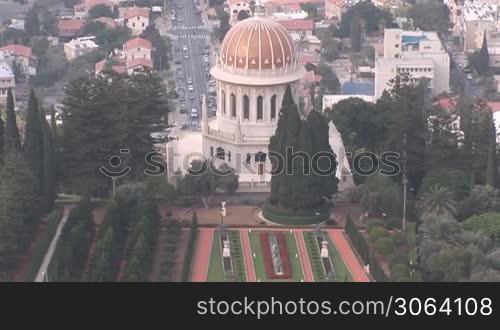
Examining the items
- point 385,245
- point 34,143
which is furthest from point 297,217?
point 34,143

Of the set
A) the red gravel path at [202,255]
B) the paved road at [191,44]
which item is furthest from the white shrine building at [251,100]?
the paved road at [191,44]

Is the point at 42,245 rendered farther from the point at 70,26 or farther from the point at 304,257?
the point at 70,26

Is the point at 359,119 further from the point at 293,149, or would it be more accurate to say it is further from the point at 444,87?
the point at 444,87

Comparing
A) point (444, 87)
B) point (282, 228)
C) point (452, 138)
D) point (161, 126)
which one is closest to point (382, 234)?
point (282, 228)

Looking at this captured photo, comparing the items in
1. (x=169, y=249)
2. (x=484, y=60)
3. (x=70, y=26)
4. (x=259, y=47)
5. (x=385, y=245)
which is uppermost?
(x=259, y=47)

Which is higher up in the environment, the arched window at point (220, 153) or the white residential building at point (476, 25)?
the arched window at point (220, 153)

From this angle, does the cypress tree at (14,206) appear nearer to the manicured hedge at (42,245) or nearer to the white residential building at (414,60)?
the manicured hedge at (42,245)

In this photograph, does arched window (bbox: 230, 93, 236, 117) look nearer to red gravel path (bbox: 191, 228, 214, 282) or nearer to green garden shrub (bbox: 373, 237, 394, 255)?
red gravel path (bbox: 191, 228, 214, 282)
